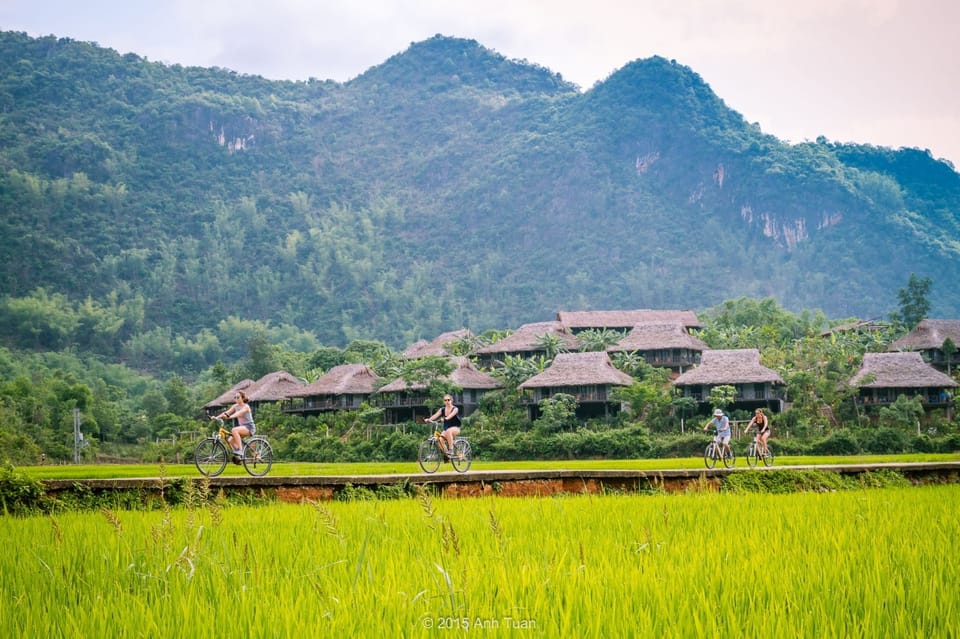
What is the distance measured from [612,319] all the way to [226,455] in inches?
2209

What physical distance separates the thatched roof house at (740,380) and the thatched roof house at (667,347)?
9290 millimetres

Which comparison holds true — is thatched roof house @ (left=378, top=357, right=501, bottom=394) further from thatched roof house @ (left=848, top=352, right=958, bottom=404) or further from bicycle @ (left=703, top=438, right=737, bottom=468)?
bicycle @ (left=703, top=438, right=737, bottom=468)

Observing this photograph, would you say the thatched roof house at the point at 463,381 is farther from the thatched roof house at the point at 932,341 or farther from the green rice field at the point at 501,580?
the green rice field at the point at 501,580

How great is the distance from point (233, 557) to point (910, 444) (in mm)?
34914

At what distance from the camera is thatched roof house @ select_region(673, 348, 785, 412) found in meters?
42.5

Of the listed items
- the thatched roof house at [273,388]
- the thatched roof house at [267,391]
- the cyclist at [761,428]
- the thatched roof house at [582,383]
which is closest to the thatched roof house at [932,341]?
the thatched roof house at [582,383]

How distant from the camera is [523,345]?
56.5 meters

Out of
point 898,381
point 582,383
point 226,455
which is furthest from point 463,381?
point 226,455

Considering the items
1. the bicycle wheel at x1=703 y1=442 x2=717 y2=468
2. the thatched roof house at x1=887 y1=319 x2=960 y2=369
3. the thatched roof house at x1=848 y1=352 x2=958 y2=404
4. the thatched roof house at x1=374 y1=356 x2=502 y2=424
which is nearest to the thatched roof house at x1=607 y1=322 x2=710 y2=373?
the thatched roof house at x1=374 y1=356 x2=502 y2=424

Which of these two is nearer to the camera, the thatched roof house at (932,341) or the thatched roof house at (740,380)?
the thatched roof house at (740,380)

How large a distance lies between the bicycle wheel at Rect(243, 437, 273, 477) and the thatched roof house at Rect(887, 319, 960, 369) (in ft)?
148

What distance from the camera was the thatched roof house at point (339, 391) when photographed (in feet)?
165

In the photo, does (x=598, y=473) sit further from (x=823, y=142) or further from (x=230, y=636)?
(x=823, y=142)

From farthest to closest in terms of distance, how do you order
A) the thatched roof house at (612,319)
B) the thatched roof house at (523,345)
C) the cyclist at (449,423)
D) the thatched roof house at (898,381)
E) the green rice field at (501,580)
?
1. the thatched roof house at (612,319)
2. the thatched roof house at (523,345)
3. the thatched roof house at (898,381)
4. the cyclist at (449,423)
5. the green rice field at (501,580)
